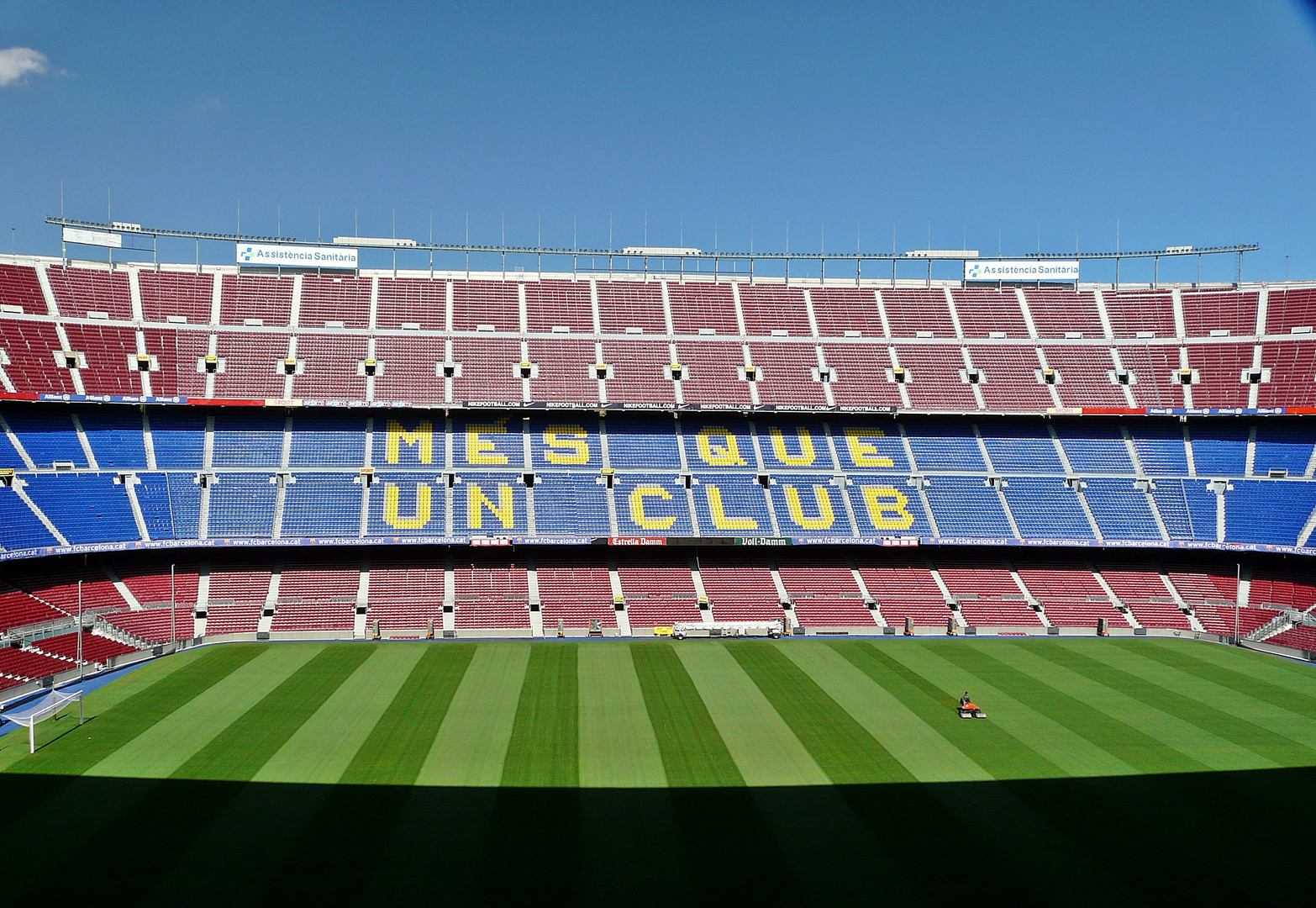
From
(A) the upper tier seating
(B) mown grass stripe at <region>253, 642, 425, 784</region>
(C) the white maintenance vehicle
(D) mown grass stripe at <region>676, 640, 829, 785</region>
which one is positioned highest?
(A) the upper tier seating

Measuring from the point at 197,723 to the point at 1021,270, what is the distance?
63689 millimetres

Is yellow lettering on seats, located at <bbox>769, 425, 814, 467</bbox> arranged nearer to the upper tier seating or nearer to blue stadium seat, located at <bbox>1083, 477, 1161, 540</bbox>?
the upper tier seating

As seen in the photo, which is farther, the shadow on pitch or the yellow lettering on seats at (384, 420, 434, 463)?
the yellow lettering on seats at (384, 420, 434, 463)

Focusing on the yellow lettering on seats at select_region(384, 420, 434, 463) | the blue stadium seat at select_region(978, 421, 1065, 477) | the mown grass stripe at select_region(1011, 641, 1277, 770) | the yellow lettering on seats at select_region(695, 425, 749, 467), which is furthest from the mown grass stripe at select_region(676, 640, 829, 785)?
the blue stadium seat at select_region(978, 421, 1065, 477)

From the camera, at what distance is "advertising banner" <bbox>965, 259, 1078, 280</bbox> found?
71.1 metres

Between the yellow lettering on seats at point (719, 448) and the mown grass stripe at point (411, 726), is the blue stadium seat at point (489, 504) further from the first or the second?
the yellow lettering on seats at point (719, 448)


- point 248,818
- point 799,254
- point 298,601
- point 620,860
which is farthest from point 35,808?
point 799,254

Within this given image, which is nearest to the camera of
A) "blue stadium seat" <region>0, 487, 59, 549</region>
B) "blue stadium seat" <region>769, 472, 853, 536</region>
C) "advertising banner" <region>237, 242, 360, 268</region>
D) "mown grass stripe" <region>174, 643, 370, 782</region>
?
"mown grass stripe" <region>174, 643, 370, 782</region>

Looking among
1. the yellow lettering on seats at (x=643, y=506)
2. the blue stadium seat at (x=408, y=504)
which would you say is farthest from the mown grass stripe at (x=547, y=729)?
the blue stadium seat at (x=408, y=504)

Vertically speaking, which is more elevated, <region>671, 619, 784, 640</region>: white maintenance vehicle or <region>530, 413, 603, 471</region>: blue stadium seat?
<region>530, 413, 603, 471</region>: blue stadium seat

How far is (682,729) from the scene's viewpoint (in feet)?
105

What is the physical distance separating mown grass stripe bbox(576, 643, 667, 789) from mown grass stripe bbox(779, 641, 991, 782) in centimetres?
767

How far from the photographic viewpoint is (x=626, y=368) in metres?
64.2

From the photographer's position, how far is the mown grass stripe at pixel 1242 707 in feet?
98.6
